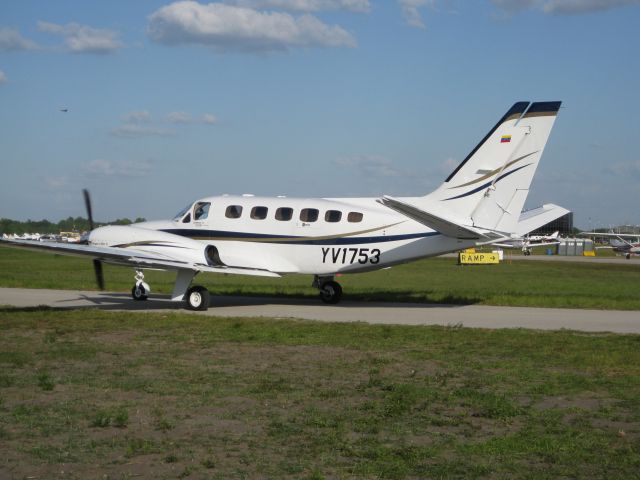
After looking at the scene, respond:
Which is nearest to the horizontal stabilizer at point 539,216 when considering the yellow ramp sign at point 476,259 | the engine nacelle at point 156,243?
the engine nacelle at point 156,243

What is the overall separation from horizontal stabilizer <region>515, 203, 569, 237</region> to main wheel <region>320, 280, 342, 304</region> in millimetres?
6340

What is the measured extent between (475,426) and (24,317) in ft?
48.7

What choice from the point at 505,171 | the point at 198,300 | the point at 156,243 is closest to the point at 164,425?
the point at 198,300

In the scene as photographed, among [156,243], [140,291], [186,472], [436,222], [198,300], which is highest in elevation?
[436,222]

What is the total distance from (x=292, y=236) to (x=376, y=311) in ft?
11.6

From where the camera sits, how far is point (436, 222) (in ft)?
70.3

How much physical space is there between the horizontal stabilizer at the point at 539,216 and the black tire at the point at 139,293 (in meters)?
12.7

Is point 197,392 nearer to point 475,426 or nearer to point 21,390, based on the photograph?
point 21,390

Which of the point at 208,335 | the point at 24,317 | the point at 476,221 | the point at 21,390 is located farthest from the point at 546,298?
the point at 21,390

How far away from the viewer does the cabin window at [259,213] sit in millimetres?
24906

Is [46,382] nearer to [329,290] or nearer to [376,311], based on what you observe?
[376,311]

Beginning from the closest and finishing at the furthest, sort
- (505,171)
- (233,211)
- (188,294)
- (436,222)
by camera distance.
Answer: (436,222)
(505,171)
(188,294)
(233,211)

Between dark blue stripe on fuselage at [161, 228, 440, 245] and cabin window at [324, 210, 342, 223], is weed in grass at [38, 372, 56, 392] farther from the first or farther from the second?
cabin window at [324, 210, 342, 223]

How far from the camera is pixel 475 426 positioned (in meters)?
9.85
